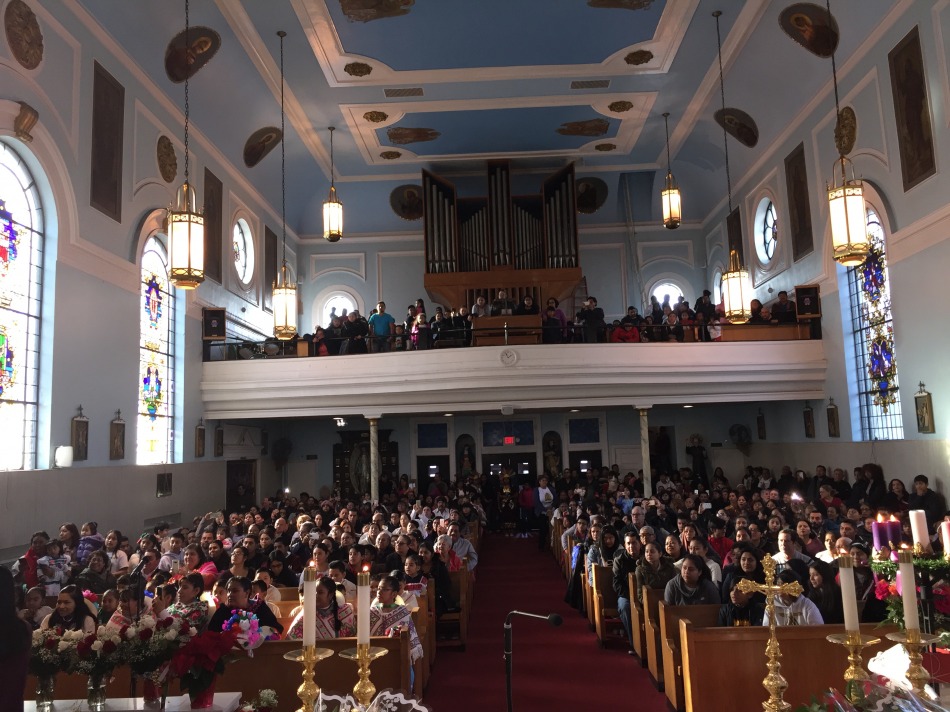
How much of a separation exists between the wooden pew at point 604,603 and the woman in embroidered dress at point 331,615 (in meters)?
3.28

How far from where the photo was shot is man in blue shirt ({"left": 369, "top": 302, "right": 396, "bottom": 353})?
14876mm

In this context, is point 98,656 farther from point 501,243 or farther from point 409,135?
point 501,243

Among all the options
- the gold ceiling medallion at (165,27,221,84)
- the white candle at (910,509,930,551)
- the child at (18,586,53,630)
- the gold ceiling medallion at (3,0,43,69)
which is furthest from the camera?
the gold ceiling medallion at (165,27,221,84)

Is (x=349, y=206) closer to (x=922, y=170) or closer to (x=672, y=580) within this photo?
(x=922, y=170)

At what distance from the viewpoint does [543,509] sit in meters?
16.7

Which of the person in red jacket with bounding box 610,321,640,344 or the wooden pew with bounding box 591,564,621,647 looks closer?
the wooden pew with bounding box 591,564,621,647

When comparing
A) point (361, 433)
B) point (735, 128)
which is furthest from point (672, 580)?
point (361, 433)

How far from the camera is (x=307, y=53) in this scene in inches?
550

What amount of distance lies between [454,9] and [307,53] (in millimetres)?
2830

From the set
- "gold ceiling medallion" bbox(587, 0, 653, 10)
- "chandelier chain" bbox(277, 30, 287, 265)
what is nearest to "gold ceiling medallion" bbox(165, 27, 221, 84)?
"chandelier chain" bbox(277, 30, 287, 265)

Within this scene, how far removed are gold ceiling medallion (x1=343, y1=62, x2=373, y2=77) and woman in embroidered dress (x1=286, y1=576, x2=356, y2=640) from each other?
11298 mm

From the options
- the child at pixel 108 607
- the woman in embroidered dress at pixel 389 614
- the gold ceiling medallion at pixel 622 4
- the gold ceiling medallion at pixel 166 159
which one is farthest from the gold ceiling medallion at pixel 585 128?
the child at pixel 108 607

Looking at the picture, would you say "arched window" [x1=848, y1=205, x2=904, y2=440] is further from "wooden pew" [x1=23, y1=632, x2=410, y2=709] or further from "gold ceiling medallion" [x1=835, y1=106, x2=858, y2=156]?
"wooden pew" [x1=23, y1=632, x2=410, y2=709]

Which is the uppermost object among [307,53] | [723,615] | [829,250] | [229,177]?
[307,53]
